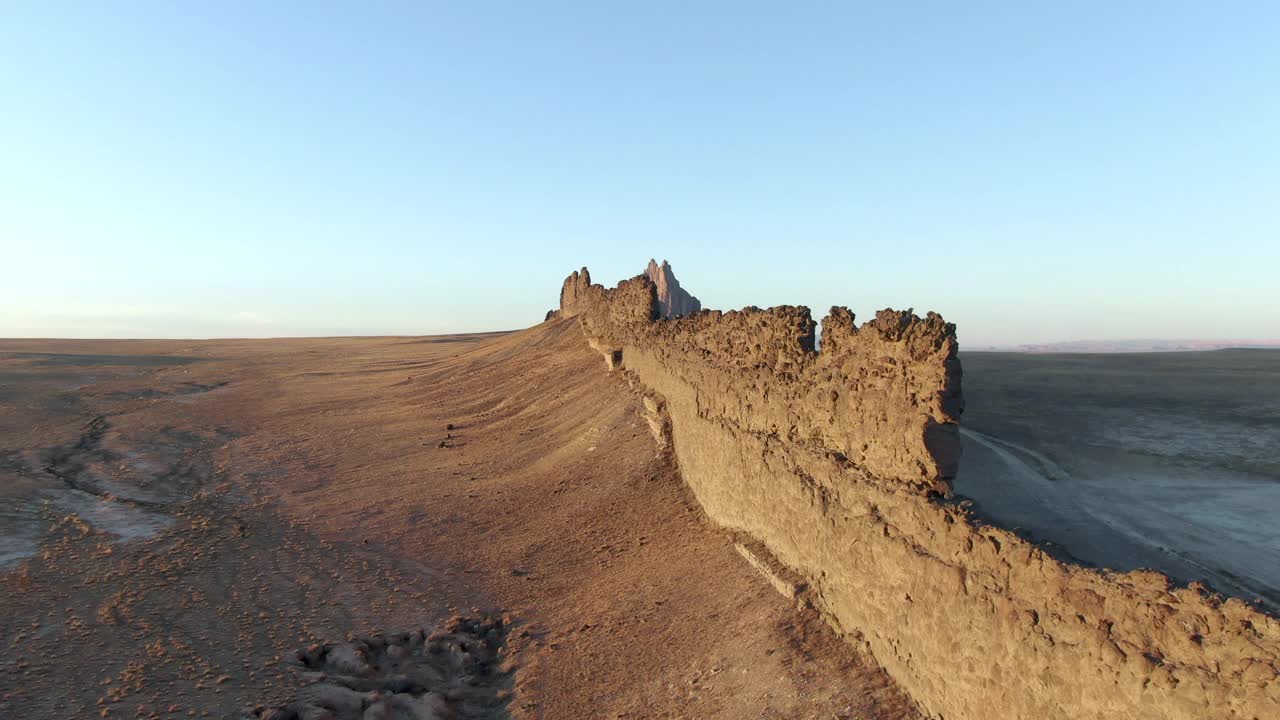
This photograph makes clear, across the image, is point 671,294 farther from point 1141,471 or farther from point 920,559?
point 920,559

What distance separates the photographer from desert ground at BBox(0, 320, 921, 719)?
6.67 meters

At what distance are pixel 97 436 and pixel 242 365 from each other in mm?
29234

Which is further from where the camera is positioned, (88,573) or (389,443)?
(389,443)

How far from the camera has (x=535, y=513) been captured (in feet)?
41.2

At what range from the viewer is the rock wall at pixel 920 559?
3561 millimetres

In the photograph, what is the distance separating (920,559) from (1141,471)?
12241 millimetres

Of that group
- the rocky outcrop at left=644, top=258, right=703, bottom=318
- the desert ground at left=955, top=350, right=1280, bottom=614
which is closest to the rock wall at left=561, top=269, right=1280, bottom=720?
the desert ground at left=955, top=350, right=1280, bottom=614

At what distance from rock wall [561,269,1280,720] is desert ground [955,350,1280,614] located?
4.34 ft

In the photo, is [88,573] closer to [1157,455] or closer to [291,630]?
[291,630]

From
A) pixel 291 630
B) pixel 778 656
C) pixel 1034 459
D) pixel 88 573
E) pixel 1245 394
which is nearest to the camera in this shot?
pixel 778 656

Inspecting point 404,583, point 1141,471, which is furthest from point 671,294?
point 404,583

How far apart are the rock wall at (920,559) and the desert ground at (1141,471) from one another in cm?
132

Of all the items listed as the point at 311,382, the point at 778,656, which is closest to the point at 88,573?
the point at 778,656

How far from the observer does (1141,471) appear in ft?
47.3
